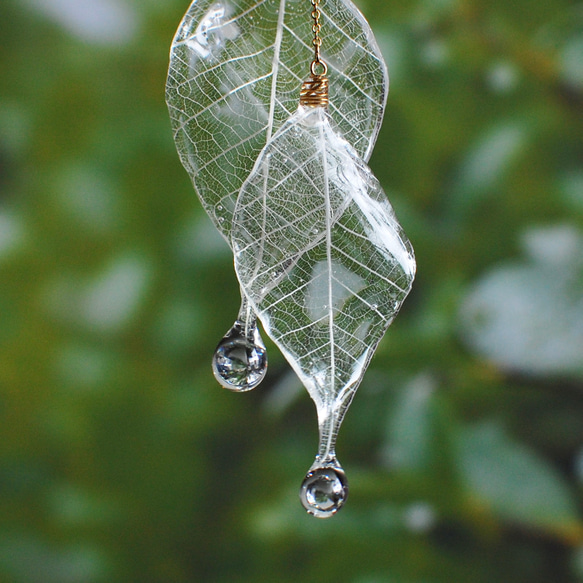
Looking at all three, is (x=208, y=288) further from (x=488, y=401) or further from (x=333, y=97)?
(x=333, y=97)

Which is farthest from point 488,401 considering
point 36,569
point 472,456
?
point 36,569

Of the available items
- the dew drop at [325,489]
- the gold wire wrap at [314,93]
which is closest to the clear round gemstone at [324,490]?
the dew drop at [325,489]

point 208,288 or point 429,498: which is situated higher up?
point 208,288

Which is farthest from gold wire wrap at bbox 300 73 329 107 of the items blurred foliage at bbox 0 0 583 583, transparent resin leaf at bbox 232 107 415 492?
blurred foliage at bbox 0 0 583 583

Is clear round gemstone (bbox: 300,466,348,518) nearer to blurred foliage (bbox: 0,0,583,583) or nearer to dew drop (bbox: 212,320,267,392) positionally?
dew drop (bbox: 212,320,267,392)

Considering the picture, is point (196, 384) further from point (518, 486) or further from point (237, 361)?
point (237, 361)

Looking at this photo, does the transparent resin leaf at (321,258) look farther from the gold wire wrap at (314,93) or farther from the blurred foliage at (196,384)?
the blurred foliage at (196,384)
